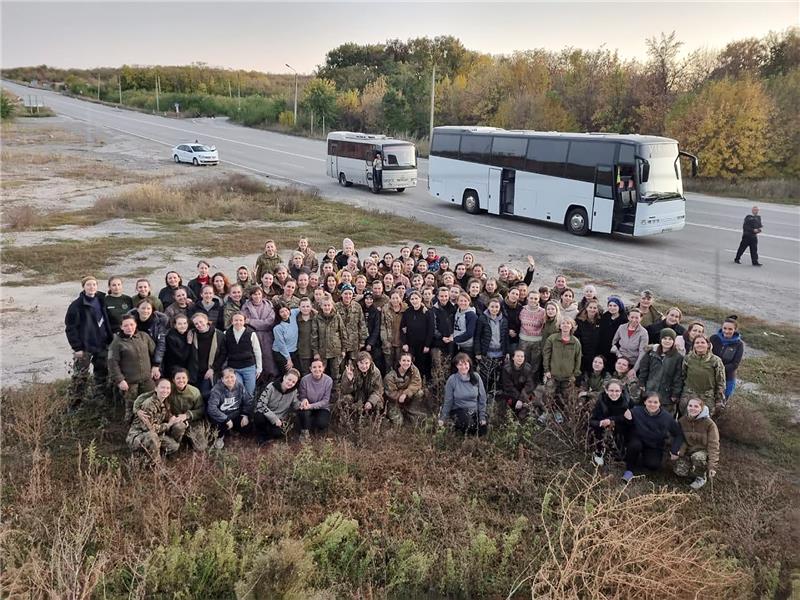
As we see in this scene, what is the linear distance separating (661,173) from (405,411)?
43.9 ft

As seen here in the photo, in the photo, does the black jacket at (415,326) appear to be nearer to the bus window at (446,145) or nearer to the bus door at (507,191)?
the bus door at (507,191)

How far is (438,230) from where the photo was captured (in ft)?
67.6

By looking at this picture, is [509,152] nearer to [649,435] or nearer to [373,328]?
[373,328]

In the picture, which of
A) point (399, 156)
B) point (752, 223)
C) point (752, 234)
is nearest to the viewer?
point (752, 223)

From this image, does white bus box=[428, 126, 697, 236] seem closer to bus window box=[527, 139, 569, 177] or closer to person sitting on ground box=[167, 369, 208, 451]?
bus window box=[527, 139, 569, 177]

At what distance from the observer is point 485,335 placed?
27.8ft

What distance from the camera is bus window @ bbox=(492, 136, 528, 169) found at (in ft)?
70.0

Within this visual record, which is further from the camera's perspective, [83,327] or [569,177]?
[569,177]

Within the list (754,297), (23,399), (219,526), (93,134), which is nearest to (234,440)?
(219,526)

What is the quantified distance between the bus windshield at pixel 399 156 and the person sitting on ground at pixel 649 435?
74.0ft

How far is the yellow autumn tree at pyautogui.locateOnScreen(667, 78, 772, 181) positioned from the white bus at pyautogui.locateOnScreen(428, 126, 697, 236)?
11941 mm

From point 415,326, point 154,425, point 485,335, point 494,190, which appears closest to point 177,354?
point 154,425

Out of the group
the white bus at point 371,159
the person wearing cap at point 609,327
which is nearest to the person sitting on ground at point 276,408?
the person wearing cap at point 609,327

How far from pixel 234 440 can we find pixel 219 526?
5.42ft
